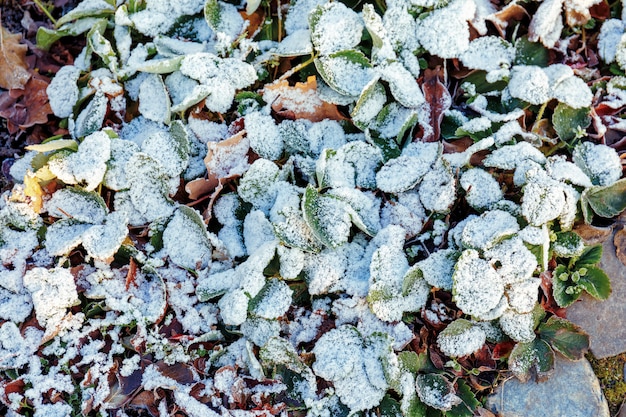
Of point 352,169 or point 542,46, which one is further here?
point 542,46

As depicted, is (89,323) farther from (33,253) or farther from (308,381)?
(308,381)

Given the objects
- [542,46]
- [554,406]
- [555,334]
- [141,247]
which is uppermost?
[542,46]

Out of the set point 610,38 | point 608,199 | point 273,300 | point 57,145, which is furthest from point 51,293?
point 610,38

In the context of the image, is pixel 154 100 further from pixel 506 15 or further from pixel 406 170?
pixel 506 15

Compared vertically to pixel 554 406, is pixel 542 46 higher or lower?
higher

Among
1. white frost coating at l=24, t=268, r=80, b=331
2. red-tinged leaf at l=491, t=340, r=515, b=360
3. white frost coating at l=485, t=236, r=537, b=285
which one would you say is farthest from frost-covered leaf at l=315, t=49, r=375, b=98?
white frost coating at l=24, t=268, r=80, b=331

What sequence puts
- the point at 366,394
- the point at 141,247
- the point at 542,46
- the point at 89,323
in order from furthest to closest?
the point at 542,46, the point at 141,247, the point at 89,323, the point at 366,394

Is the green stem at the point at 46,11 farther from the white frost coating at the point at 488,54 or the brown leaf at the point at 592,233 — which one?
the brown leaf at the point at 592,233

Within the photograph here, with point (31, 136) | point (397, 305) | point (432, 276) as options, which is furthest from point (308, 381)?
point (31, 136)

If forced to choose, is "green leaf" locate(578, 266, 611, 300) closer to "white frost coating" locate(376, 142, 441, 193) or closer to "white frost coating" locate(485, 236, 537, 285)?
"white frost coating" locate(485, 236, 537, 285)
